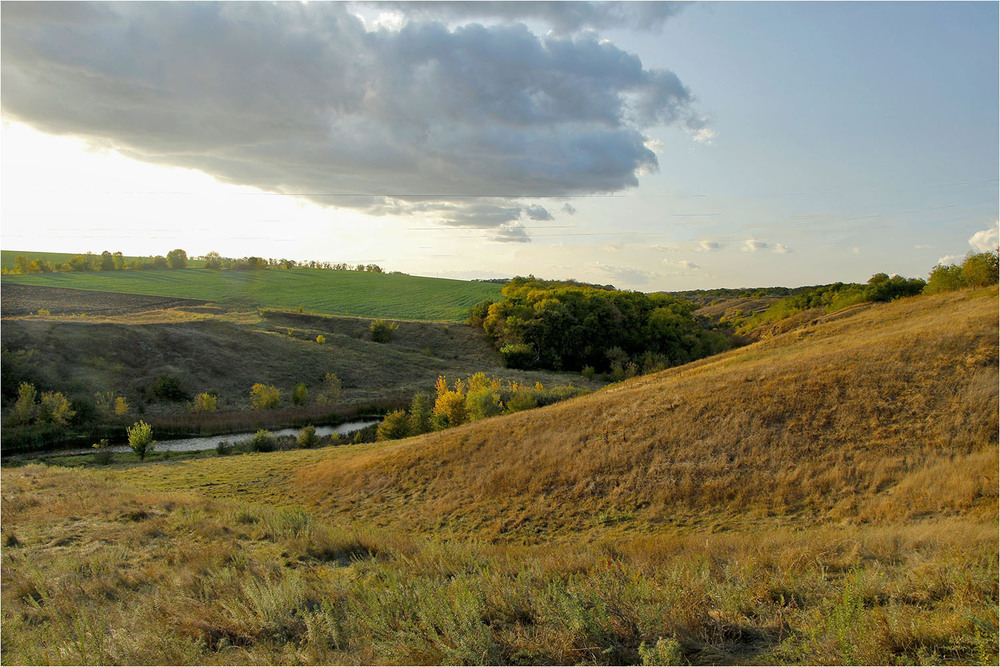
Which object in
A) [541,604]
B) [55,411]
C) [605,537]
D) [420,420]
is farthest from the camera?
[55,411]

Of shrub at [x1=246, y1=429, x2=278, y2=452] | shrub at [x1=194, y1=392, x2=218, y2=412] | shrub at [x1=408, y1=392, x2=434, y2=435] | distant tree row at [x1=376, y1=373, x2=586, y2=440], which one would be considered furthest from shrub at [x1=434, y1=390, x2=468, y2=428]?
shrub at [x1=194, y1=392, x2=218, y2=412]

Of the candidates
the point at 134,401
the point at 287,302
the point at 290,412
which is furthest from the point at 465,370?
the point at 287,302

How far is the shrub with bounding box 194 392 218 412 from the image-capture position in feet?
136

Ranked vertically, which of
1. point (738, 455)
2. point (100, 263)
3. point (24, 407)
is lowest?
point (24, 407)

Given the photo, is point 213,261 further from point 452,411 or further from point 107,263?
Answer: point 452,411

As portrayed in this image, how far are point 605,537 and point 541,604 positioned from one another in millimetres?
5807

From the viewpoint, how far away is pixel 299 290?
3863 inches

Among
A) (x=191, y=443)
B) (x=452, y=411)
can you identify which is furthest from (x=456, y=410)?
(x=191, y=443)

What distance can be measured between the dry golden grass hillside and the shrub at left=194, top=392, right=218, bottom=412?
75.4 ft

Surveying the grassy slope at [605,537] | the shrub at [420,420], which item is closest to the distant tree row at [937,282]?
the grassy slope at [605,537]

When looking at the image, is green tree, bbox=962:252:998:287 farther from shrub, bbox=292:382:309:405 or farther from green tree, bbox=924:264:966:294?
shrub, bbox=292:382:309:405

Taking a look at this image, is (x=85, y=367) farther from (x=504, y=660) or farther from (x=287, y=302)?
(x=504, y=660)

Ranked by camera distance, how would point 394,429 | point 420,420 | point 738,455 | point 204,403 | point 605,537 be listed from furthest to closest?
point 204,403
point 420,420
point 394,429
point 738,455
point 605,537

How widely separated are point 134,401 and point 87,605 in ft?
141
